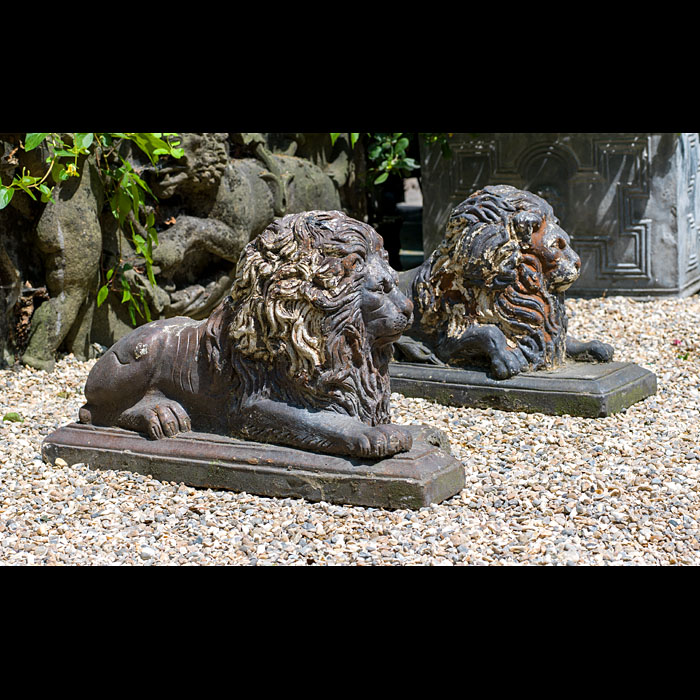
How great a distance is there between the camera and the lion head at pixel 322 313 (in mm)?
3773

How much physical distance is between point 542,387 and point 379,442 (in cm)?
174

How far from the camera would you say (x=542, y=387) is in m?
5.13

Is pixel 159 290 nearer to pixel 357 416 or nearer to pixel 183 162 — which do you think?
pixel 183 162

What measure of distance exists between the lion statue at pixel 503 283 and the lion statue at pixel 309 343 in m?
1.41

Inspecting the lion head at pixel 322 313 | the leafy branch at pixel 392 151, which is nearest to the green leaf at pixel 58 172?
the lion head at pixel 322 313

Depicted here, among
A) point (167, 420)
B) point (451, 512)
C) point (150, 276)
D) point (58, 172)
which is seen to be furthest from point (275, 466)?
point (150, 276)

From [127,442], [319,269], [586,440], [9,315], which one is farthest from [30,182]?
[586,440]

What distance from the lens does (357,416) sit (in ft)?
12.7

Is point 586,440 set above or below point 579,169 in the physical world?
below

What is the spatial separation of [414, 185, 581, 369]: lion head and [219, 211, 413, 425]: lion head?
1404mm

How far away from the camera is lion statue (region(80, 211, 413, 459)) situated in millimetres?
3770

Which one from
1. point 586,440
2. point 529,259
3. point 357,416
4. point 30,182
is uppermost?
point 30,182

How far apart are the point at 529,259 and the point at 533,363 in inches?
23.5
